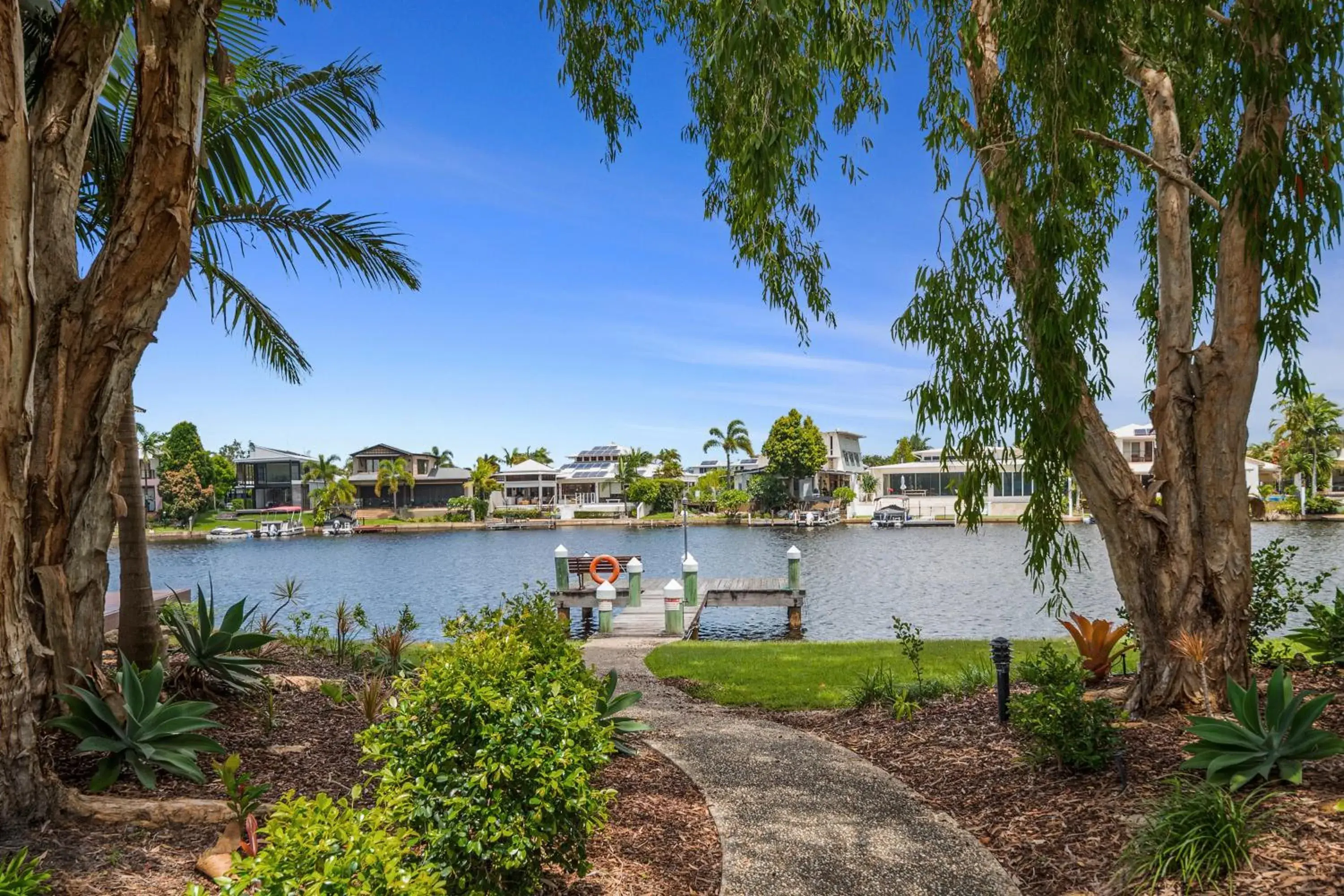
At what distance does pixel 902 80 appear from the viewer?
7.66 meters

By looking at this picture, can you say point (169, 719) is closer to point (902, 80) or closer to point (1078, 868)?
point (1078, 868)

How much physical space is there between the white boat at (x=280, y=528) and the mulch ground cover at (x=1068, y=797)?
224 feet

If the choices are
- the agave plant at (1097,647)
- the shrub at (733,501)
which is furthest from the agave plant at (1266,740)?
the shrub at (733,501)

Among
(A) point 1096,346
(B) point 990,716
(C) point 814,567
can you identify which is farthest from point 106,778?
(C) point 814,567

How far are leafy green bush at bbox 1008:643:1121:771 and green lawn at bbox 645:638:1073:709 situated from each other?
306 cm

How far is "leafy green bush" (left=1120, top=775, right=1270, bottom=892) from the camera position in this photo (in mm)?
3639

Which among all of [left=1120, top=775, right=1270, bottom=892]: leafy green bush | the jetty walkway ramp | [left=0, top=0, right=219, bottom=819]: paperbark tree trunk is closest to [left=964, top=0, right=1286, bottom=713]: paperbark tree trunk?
[left=1120, top=775, right=1270, bottom=892]: leafy green bush

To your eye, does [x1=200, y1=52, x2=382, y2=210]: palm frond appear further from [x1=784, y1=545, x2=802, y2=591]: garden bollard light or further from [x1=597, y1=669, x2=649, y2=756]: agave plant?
[x1=784, y1=545, x2=802, y2=591]: garden bollard light

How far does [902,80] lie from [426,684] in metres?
6.74

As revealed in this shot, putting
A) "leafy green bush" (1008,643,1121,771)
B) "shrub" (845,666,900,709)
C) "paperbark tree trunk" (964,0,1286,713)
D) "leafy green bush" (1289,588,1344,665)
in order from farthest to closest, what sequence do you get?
"shrub" (845,666,900,709), "leafy green bush" (1289,588,1344,665), "paperbark tree trunk" (964,0,1286,713), "leafy green bush" (1008,643,1121,771)

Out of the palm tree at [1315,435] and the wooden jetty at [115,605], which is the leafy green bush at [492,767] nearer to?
the wooden jetty at [115,605]

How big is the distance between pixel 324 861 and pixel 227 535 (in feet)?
231

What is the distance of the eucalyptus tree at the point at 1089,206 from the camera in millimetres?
4613

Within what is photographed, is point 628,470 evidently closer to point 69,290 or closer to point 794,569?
point 794,569
